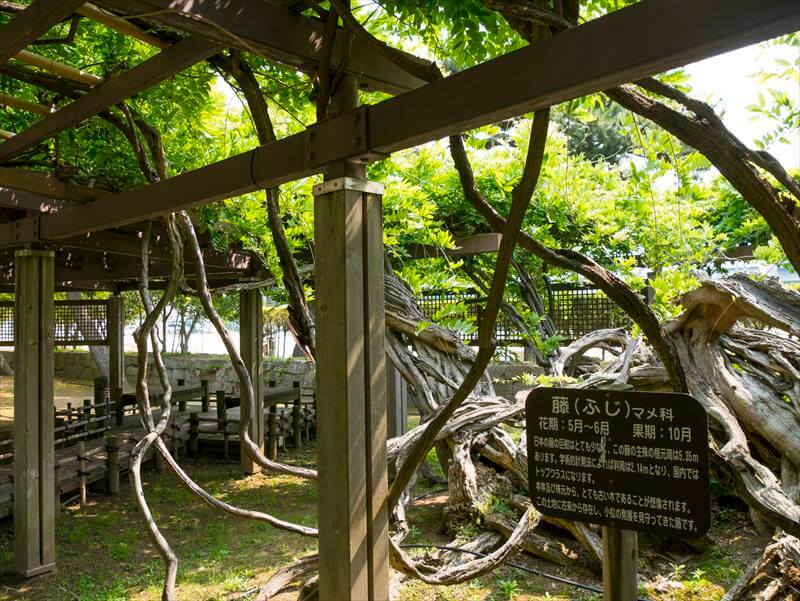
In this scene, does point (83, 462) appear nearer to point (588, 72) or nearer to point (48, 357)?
point (48, 357)

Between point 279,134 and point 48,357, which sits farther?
point 279,134

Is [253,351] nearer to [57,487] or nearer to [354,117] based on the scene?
[57,487]

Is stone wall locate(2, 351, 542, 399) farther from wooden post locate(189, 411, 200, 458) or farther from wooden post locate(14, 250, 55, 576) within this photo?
wooden post locate(14, 250, 55, 576)

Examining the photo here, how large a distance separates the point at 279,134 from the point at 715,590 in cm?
497

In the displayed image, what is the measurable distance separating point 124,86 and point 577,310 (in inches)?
218

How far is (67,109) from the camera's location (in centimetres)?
329

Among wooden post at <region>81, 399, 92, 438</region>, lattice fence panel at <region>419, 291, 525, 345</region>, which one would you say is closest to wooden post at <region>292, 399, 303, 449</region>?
wooden post at <region>81, 399, 92, 438</region>

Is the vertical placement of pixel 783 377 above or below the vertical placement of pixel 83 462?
above

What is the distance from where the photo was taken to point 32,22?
2.14 meters

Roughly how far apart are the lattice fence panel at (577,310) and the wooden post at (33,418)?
503 cm

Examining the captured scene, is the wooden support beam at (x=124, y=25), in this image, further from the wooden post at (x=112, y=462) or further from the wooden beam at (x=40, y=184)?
the wooden post at (x=112, y=462)

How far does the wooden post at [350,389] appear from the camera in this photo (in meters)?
2.10

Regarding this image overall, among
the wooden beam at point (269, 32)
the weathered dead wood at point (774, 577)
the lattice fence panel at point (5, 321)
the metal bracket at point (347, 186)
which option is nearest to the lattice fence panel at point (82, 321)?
the lattice fence panel at point (5, 321)

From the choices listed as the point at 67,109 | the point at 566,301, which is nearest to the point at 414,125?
the point at 67,109
